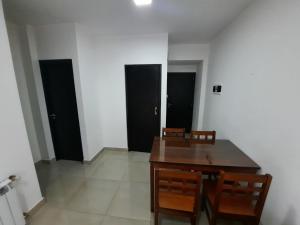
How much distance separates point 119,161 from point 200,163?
1990 millimetres

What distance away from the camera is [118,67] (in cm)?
308

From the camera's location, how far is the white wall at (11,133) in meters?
1.45

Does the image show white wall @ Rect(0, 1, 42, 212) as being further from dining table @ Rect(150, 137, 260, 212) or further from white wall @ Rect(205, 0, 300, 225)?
white wall @ Rect(205, 0, 300, 225)

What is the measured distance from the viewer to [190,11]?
6.41 ft

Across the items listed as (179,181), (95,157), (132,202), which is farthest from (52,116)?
(179,181)

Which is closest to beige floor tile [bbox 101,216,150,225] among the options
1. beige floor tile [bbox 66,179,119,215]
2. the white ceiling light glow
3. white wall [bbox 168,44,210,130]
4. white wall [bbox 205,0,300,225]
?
beige floor tile [bbox 66,179,119,215]

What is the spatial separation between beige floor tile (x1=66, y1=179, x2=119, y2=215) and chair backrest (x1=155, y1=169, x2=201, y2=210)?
1.03m

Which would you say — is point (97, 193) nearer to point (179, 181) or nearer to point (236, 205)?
point (179, 181)

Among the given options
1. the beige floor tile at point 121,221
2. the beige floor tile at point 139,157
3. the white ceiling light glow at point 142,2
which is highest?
the white ceiling light glow at point 142,2

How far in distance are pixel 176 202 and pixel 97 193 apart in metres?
1.34

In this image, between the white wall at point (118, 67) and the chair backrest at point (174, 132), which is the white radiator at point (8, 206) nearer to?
the chair backrest at point (174, 132)

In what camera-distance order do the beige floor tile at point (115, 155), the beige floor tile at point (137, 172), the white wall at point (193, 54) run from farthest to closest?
the white wall at point (193, 54)
the beige floor tile at point (115, 155)
the beige floor tile at point (137, 172)

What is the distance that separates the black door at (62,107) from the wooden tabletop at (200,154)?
5.92ft

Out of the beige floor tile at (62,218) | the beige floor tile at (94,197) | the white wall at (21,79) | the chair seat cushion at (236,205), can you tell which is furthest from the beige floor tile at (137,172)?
the white wall at (21,79)
